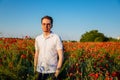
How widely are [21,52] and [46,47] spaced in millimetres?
2977

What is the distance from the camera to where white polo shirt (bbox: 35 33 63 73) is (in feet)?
17.9

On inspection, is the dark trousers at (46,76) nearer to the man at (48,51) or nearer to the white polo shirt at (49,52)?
the man at (48,51)

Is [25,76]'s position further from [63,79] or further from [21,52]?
[21,52]

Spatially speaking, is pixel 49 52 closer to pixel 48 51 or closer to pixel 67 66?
pixel 48 51

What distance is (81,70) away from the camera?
25.8ft

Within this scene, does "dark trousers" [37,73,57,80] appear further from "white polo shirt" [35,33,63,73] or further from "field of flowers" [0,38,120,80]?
"field of flowers" [0,38,120,80]

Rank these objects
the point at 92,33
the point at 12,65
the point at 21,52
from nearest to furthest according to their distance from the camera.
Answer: the point at 12,65 < the point at 21,52 < the point at 92,33

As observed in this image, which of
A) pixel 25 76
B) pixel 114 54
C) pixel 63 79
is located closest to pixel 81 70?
pixel 63 79

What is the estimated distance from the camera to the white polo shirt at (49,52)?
5469 mm

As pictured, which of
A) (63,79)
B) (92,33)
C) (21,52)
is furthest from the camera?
(92,33)

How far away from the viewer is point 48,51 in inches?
218

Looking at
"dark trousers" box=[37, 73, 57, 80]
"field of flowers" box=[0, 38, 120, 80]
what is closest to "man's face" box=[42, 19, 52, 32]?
"dark trousers" box=[37, 73, 57, 80]

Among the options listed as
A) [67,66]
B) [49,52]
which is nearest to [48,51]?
[49,52]

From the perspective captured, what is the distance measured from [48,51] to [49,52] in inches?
0.9
